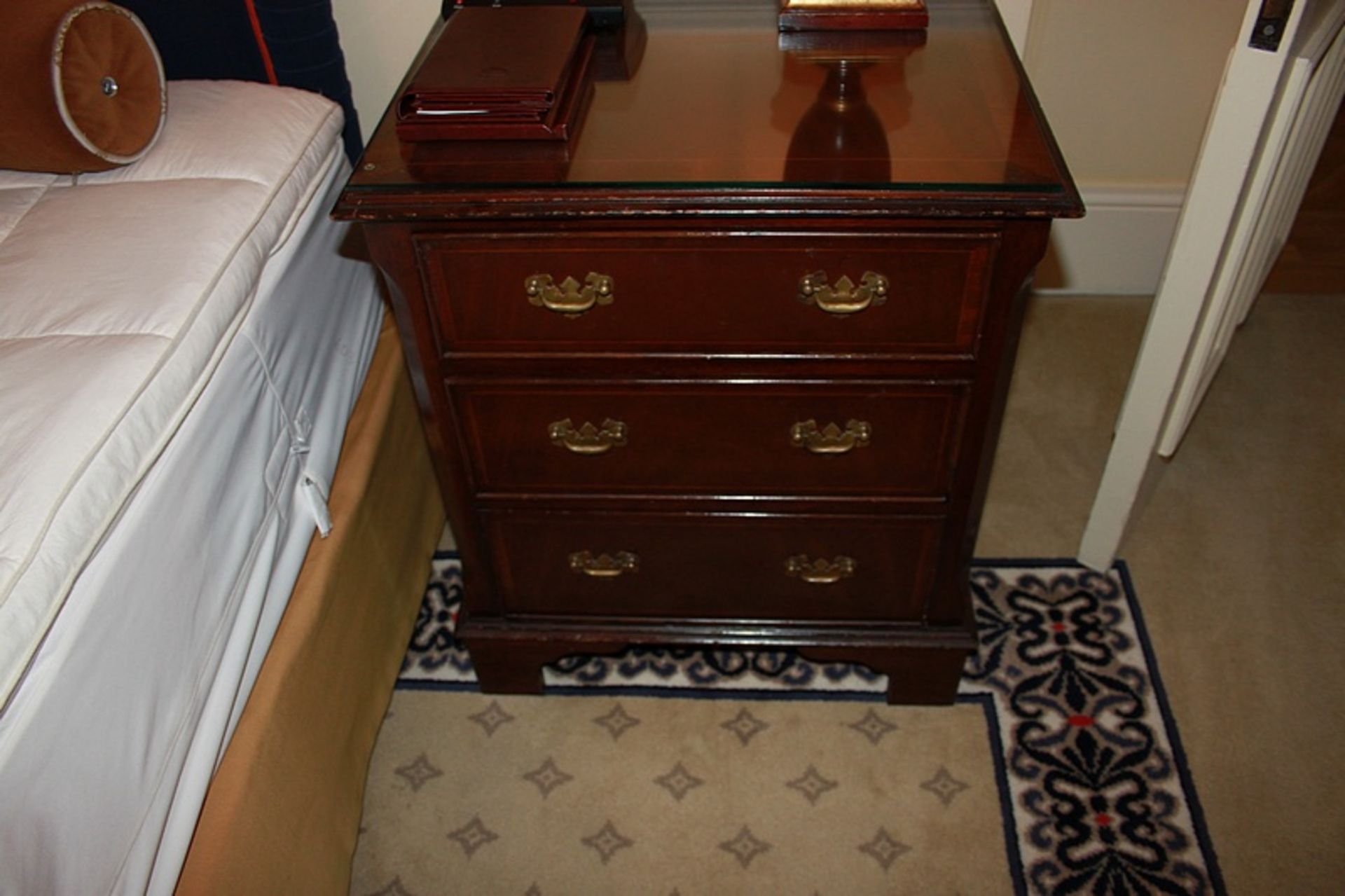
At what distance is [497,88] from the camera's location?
115 centimetres

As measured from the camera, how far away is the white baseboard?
2197mm

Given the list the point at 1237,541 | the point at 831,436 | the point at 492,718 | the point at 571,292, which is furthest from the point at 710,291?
the point at 1237,541

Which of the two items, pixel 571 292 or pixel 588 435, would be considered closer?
pixel 571 292

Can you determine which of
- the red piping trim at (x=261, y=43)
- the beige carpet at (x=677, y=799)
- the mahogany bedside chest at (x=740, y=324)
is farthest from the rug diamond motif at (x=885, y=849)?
the red piping trim at (x=261, y=43)

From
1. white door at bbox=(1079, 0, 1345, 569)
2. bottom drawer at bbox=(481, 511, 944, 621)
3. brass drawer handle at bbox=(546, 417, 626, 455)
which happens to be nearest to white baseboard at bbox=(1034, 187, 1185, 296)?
white door at bbox=(1079, 0, 1345, 569)

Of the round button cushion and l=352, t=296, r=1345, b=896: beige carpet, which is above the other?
the round button cushion

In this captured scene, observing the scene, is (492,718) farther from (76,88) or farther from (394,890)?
(76,88)

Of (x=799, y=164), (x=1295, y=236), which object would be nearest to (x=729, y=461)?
(x=799, y=164)

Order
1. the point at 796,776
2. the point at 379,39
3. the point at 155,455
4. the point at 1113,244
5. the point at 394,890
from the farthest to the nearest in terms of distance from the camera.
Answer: the point at 1113,244 → the point at 379,39 → the point at 796,776 → the point at 394,890 → the point at 155,455

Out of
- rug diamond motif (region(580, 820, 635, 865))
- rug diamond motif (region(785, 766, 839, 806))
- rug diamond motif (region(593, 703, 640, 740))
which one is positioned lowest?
rug diamond motif (region(580, 820, 635, 865))

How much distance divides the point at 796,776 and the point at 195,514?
0.93m

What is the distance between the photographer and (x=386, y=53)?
181 cm

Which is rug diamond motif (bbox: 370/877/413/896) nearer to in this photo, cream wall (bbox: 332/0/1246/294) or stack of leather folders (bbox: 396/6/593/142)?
stack of leather folders (bbox: 396/6/593/142)

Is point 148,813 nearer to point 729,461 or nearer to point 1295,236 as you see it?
point 729,461
